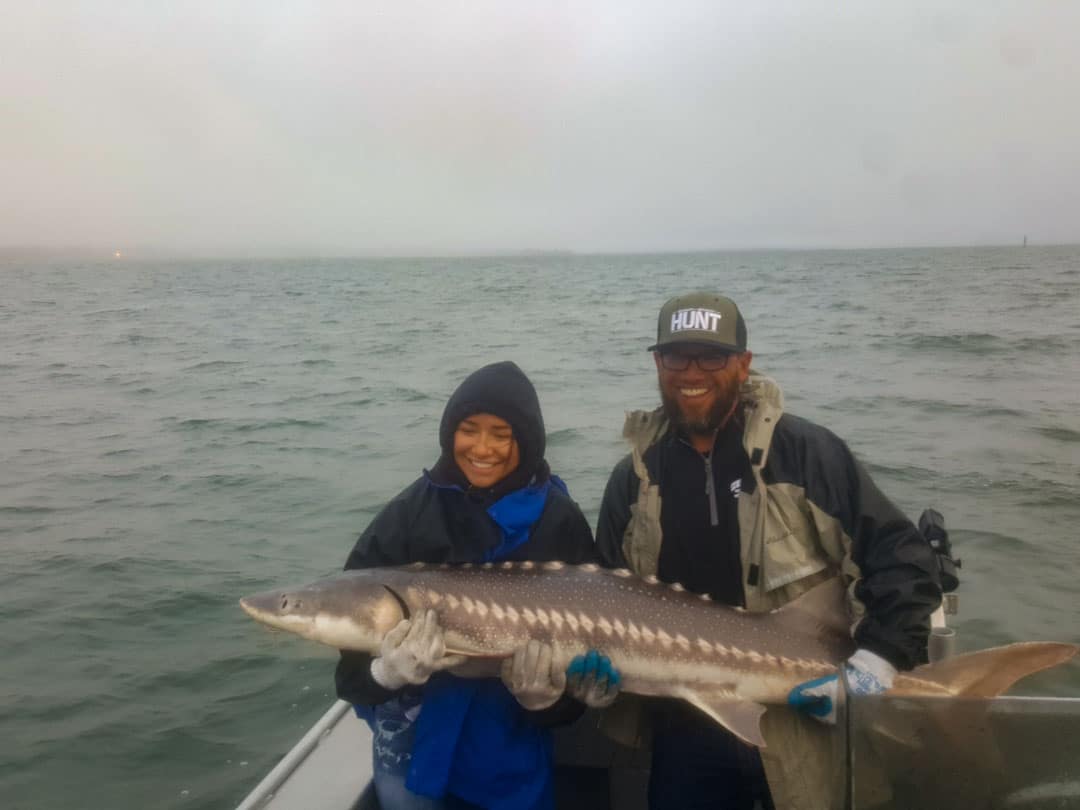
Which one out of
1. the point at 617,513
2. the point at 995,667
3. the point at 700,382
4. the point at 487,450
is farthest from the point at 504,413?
the point at 995,667

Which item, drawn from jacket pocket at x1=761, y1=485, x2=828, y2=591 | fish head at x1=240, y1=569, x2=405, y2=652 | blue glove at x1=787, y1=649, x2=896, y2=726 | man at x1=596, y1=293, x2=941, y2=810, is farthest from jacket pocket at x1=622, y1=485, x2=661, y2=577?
fish head at x1=240, y1=569, x2=405, y2=652

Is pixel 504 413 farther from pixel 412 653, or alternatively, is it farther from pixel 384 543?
pixel 412 653

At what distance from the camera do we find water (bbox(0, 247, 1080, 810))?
19.6 feet

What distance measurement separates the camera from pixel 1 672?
21.2 ft

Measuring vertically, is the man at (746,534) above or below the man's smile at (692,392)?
below

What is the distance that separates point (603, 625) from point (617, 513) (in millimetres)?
589

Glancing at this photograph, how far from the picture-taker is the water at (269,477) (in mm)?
5961

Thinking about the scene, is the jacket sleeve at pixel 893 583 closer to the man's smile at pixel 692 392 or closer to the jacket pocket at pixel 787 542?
the jacket pocket at pixel 787 542

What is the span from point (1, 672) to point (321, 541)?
3.16 m

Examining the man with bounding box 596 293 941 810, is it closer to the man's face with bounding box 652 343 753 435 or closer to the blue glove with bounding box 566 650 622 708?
the man's face with bounding box 652 343 753 435

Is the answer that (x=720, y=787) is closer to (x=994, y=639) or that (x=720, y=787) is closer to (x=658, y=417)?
(x=658, y=417)

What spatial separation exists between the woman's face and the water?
3.16m

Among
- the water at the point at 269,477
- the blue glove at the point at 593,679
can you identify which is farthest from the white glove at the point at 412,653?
the water at the point at 269,477

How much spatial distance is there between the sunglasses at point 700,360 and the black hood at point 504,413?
0.57 m
